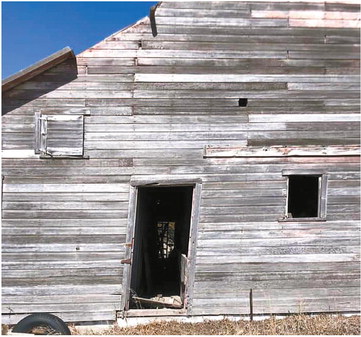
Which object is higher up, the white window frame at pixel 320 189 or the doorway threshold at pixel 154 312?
the white window frame at pixel 320 189

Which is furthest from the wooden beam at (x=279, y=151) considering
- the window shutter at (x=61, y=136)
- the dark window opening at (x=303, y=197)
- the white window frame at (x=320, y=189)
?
the window shutter at (x=61, y=136)

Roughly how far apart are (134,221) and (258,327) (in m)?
2.68

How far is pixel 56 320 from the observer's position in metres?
6.08

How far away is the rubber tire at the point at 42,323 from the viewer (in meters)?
6.02

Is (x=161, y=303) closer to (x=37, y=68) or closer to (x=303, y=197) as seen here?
(x=303, y=197)

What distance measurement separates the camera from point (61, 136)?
660cm

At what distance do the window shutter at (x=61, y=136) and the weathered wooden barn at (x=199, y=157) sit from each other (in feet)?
0.06

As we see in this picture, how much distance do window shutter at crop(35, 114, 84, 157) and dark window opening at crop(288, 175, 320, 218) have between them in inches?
174

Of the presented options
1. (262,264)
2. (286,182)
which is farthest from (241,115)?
(262,264)

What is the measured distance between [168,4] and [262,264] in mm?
4579

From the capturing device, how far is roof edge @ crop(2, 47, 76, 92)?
624cm

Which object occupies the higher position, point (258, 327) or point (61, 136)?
point (61, 136)

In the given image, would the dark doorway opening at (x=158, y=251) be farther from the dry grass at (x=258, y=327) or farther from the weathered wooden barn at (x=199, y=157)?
the weathered wooden barn at (x=199, y=157)

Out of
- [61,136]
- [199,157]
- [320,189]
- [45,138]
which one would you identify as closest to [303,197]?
[320,189]
